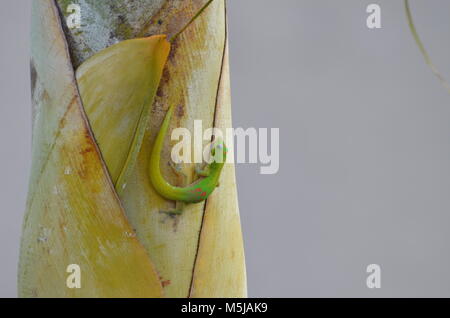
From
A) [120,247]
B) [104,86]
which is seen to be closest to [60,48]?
[104,86]

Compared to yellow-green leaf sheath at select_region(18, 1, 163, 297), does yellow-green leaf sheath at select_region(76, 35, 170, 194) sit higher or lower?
higher

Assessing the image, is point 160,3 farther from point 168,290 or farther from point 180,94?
point 168,290

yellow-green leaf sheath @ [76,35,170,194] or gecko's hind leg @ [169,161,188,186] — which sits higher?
yellow-green leaf sheath @ [76,35,170,194]

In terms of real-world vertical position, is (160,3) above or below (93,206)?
above

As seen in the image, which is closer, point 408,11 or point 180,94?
point 408,11

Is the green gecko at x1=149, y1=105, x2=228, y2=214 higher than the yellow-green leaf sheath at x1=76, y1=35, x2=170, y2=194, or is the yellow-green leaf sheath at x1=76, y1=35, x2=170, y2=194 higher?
the yellow-green leaf sheath at x1=76, y1=35, x2=170, y2=194
